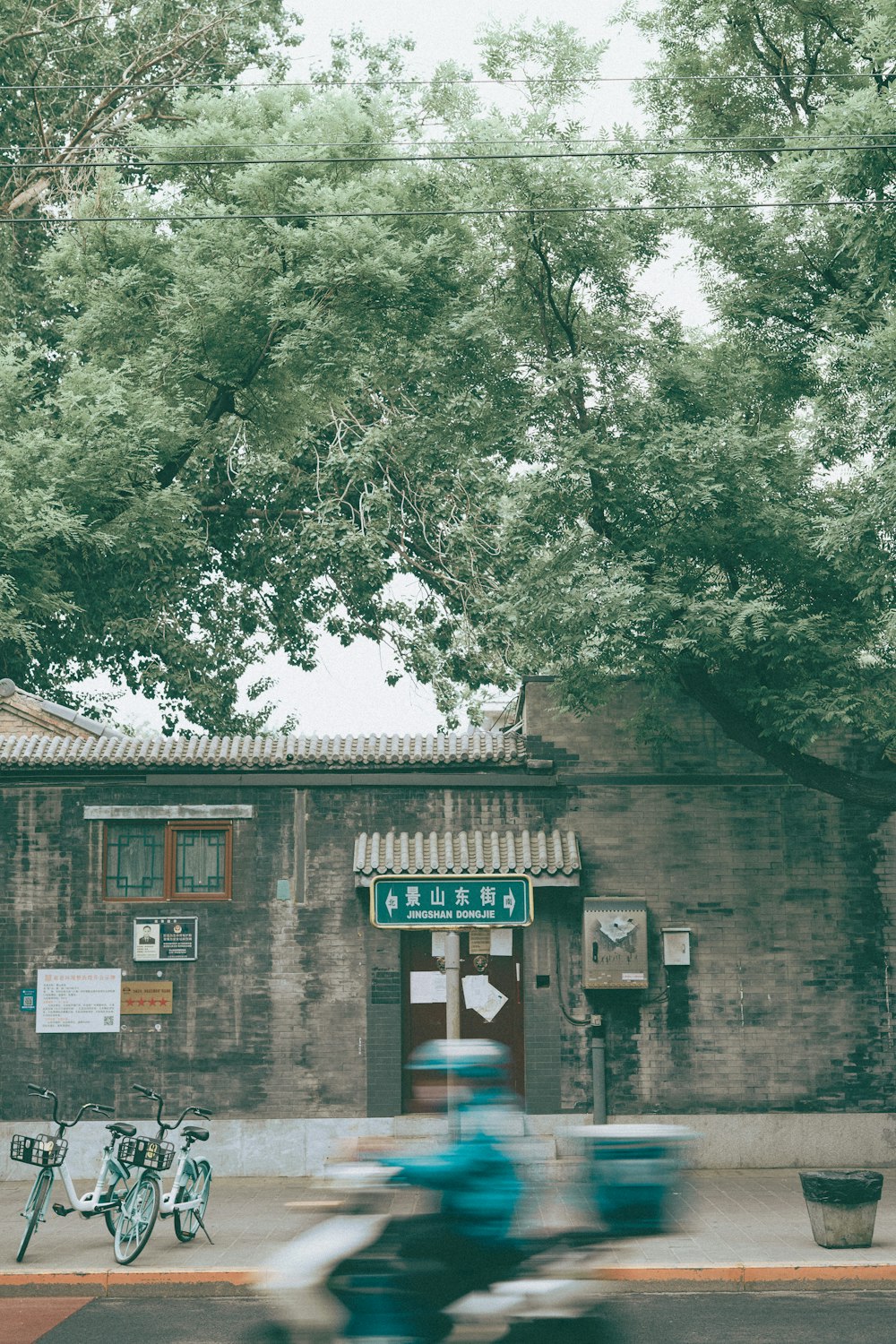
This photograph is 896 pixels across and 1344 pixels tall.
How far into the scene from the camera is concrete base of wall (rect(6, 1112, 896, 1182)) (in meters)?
13.7

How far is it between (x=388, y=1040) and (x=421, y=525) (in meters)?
11.9

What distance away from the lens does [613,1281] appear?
10.0m

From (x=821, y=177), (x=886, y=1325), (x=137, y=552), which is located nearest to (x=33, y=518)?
(x=137, y=552)

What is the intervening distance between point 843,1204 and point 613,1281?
6.17ft

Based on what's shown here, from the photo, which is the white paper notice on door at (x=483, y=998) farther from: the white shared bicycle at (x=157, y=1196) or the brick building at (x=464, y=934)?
the white shared bicycle at (x=157, y=1196)

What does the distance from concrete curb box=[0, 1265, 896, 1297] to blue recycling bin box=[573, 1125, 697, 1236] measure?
3.59 meters

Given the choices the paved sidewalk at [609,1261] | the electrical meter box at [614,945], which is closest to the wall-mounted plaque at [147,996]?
the paved sidewalk at [609,1261]

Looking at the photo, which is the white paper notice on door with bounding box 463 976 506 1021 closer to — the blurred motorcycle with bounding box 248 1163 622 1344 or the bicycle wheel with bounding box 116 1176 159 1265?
the bicycle wheel with bounding box 116 1176 159 1265

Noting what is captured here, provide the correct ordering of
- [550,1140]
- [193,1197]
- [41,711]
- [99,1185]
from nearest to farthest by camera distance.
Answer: [99,1185], [193,1197], [550,1140], [41,711]

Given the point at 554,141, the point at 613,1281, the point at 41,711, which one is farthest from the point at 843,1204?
the point at 41,711

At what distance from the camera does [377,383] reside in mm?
22016

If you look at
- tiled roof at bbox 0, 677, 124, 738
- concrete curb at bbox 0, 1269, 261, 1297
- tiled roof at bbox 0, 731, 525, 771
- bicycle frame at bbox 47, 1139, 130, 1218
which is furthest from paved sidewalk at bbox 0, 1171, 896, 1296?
tiled roof at bbox 0, 677, 124, 738

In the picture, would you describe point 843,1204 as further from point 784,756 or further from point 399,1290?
point 399,1290

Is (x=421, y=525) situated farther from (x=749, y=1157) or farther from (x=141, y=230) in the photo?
(x=749, y=1157)
